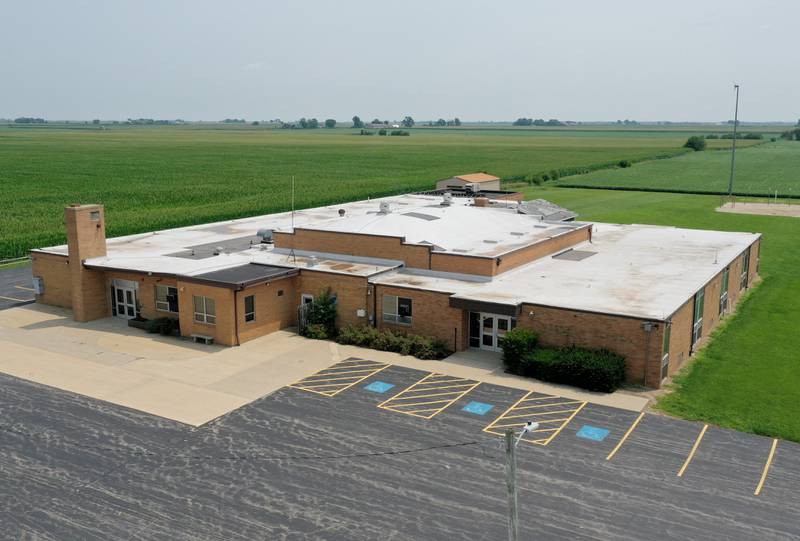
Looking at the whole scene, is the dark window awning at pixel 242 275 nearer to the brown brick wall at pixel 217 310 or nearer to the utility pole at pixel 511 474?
the brown brick wall at pixel 217 310

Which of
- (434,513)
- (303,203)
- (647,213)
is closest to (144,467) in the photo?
(434,513)

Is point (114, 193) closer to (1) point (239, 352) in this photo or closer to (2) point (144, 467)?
(1) point (239, 352)

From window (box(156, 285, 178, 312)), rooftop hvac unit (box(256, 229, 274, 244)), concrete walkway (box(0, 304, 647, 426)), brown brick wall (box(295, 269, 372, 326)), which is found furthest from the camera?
rooftop hvac unit (box(256, 229, 274, 244))

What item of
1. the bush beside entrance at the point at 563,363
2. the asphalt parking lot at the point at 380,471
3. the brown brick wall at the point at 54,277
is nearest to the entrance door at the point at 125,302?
the brown brick wall at the point at 54,277

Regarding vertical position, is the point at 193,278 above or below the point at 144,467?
above

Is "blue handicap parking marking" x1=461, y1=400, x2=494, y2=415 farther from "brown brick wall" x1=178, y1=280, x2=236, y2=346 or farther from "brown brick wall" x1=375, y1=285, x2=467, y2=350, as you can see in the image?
"brown brick wall" x1=178, y1=280, x2=236, y2=346

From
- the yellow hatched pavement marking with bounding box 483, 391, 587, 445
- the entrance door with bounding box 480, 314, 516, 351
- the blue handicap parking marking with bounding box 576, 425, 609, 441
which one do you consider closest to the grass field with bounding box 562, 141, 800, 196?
the entrance door with bounding box 480, 314, 516, 351
